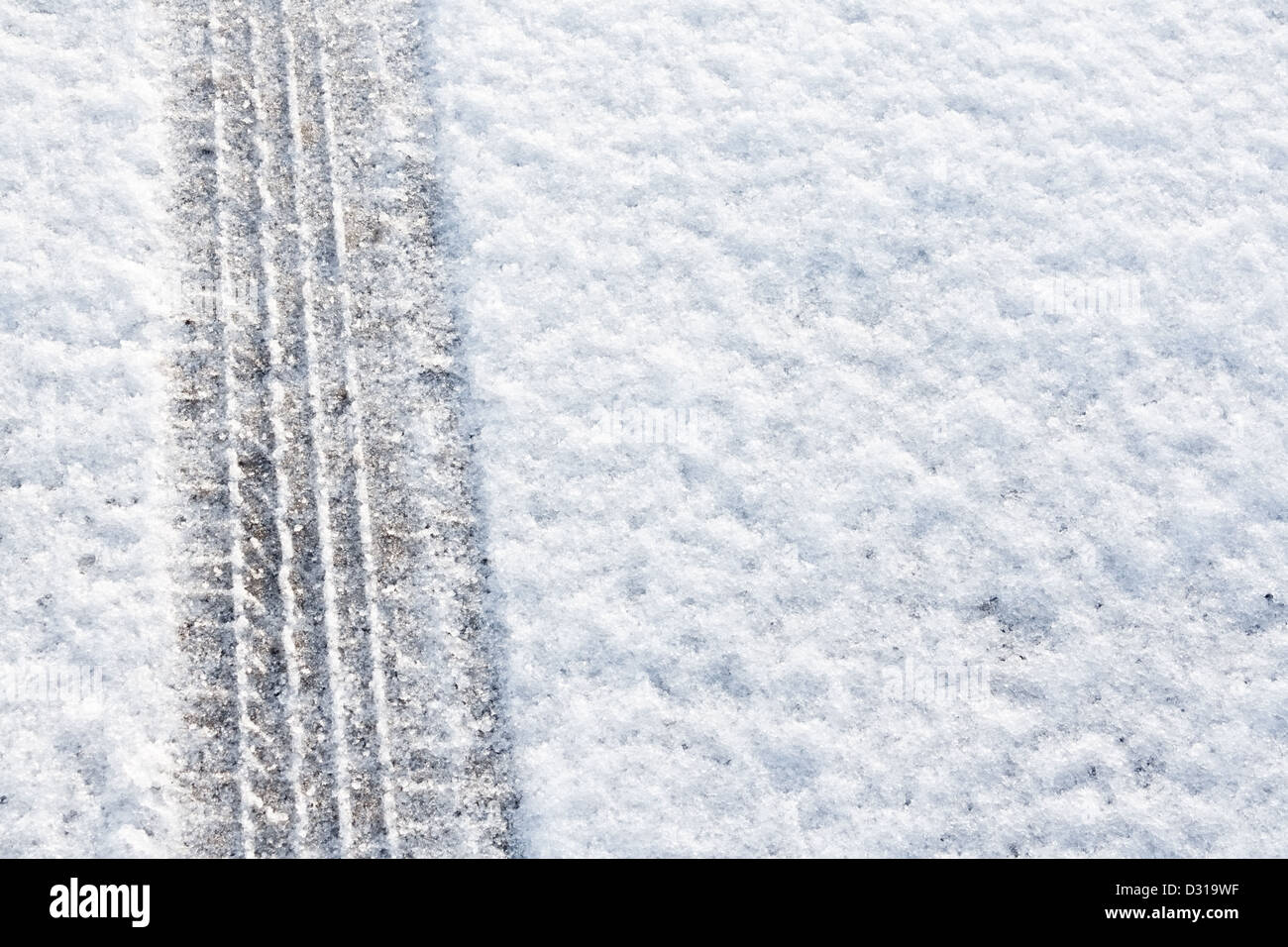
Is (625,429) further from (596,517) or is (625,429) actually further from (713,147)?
(713,147)

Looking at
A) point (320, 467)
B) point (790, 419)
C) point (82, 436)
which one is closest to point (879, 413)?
point (790, 419)

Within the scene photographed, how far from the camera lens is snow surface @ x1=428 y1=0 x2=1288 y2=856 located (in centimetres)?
330

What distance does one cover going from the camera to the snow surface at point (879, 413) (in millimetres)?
3303

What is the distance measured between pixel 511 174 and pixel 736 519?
1619 millimetres

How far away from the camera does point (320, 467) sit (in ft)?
11.3

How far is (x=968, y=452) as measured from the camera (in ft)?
11.9

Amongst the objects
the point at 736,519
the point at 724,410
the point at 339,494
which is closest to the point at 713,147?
the point at 724,410

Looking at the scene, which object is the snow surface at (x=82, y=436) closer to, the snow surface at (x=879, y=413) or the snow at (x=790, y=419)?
the snow at (x=790, y=419)

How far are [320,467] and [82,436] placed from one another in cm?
84

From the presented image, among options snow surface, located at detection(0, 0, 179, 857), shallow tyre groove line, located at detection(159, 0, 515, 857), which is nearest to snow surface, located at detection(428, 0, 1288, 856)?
shallow tyre groove line, located at detection(159, 0, 515, 857)

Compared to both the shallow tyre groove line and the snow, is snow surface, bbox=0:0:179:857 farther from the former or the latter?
the shallow tyre groove line

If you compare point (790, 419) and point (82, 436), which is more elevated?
point (790, 419)

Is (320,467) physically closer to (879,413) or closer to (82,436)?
(82,436)
